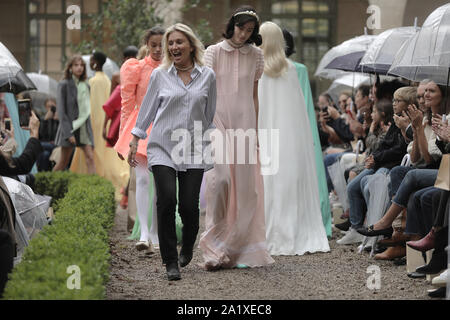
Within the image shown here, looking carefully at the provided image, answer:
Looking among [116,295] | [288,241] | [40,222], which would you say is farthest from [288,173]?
[116,295]

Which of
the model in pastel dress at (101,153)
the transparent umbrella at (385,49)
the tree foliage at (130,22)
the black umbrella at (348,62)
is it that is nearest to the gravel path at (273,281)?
the transparent umbrella at (385,49)

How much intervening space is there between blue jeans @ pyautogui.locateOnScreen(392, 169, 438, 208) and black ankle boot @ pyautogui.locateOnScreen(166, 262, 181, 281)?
74.3 inches

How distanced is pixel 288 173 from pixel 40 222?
7.54ft

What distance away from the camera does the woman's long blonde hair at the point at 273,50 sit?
778 centimetres

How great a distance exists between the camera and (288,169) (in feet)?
26.8

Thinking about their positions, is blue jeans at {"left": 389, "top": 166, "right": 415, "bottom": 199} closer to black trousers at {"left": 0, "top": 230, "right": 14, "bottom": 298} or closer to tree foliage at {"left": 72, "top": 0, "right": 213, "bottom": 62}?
black trousers at {"left": 0, "top": 230, "right": 14, "bottom": 298}

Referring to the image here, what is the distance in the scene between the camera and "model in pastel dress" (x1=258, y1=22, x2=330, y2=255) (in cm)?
805

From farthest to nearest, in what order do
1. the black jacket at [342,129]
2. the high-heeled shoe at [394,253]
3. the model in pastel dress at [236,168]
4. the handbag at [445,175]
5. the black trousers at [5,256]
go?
the black jacket at [342,129] → the high-heeled shoe at [394,253] → the model in pastel dress at [236,168] → the handbag at [445,175] → the black trousers at [5,256]

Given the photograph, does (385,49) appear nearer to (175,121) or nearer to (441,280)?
(175,121)

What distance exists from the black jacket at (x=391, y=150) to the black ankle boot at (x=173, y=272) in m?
2.56

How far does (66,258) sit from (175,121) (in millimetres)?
1592

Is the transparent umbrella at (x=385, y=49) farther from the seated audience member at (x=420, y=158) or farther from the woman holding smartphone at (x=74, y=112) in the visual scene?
the woman holding smartphone at (x=74, y=112)

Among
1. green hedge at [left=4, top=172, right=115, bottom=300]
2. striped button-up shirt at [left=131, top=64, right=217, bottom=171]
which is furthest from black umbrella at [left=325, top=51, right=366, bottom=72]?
striped button-up shirt at [left=131, top=64, right=217, bottom=171]

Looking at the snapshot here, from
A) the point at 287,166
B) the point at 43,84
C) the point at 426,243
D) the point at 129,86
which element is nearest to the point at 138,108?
the point at 129,86
